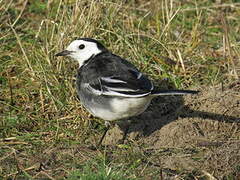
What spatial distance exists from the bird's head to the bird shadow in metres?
0.78

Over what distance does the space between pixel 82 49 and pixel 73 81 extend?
43cm

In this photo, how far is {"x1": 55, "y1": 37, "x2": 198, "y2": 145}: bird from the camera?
4.76m

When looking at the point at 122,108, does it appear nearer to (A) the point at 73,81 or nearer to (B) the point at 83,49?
(B) the point at 83,49

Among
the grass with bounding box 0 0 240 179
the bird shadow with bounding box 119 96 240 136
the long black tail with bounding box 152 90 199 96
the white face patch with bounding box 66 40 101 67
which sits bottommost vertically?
the bird shadow with bounding box 119 96 240 136

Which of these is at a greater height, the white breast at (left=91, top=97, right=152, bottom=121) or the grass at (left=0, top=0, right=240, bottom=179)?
the white breast at (left=91, top=97, right=152, bottom=121)

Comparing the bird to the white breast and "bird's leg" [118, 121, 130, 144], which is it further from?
"bird's leg" [118, 121, 130, 144]

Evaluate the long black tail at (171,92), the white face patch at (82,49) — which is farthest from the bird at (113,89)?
the white face patch at (82,49)

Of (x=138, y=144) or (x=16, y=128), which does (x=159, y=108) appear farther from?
(x=16, y=128)

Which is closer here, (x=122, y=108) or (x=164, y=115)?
(x=122, y=108)

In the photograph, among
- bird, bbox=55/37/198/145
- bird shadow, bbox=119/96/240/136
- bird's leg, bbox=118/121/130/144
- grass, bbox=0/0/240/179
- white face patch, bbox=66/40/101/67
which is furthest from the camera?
Result: white face patch, bbox=66/40/101/67

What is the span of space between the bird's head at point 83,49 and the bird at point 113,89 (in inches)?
3.8

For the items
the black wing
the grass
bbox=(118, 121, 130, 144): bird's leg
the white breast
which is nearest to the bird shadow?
bbox=(118, 121, 130, 144): bird's leg

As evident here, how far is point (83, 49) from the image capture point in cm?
560

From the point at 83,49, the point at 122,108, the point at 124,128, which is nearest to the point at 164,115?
the point at 124,128
